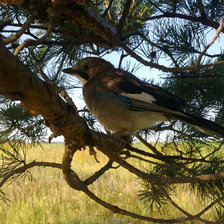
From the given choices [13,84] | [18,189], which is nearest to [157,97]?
[13,84]

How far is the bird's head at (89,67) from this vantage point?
1515mm

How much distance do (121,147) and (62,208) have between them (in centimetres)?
222

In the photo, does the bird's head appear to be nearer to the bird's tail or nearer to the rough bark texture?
the bird's tail

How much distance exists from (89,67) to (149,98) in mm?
423

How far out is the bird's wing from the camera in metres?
1.21

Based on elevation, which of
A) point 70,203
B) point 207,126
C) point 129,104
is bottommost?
point 70,203

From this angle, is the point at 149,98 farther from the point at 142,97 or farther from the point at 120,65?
the point at 120,65

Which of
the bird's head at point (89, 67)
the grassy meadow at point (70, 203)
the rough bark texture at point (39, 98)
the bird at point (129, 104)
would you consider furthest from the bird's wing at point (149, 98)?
the grassy meadow at point (70, 203)

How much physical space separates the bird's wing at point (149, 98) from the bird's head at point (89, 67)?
0.24 m

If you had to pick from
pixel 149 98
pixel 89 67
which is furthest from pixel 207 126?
pixel 89 67

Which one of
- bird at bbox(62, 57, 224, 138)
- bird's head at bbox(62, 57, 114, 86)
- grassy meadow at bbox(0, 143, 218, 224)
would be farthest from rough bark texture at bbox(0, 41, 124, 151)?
grassy meadow at bbox(0, 143, 218, 224)

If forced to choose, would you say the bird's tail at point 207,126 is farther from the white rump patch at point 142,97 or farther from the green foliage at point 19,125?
the green foliage at point 19,125

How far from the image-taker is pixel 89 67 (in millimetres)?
1550

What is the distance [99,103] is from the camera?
1.30 metres
